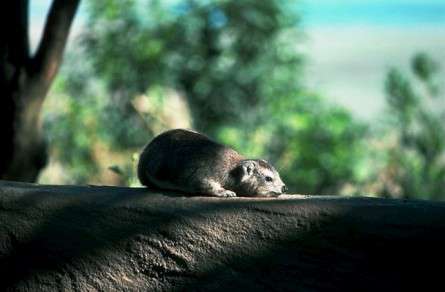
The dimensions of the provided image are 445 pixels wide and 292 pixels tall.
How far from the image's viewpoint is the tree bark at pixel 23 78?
258 inches

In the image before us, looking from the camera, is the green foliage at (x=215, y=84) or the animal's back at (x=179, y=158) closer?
the animal's back at (x=179, y=158)

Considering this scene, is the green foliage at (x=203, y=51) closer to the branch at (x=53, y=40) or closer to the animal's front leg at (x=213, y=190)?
the branch at (x=53, y=40)

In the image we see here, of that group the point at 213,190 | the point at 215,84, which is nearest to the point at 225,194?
the point at 213,190

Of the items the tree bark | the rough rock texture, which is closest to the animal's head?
the rough rock texture

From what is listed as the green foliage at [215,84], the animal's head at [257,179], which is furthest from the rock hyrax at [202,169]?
the green foliage at [215,84]

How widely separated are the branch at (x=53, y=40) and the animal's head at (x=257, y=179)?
2333mm

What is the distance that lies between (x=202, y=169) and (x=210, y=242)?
674 millimetres

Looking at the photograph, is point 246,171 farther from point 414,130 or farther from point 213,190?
point 414,130

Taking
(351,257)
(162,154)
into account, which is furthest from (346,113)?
(351,257)

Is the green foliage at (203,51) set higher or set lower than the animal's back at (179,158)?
higher

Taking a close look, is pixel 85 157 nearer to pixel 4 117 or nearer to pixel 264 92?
pixel 264 92

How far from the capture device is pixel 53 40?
263 inches

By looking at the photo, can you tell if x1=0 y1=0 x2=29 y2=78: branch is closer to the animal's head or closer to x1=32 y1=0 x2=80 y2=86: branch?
x1=32 y1=0 x2=80 y2=86: branch

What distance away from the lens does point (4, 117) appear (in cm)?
659
